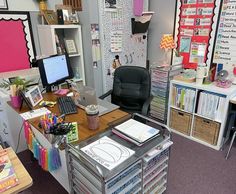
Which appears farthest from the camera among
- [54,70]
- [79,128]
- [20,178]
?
[54,70]

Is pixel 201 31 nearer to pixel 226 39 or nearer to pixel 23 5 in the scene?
pixel 226 39

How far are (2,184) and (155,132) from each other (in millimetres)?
944

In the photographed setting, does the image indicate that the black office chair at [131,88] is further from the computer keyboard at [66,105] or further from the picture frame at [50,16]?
the picture frame at [50,16]

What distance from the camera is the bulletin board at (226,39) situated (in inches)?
91.1

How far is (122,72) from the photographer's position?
2.43 m

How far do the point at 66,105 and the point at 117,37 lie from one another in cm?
133

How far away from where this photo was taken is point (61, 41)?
258 cm

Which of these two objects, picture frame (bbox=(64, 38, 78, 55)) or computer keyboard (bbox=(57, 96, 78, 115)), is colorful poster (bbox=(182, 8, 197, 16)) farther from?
computer keyboard (bbox=(57, 96, 78, 115))

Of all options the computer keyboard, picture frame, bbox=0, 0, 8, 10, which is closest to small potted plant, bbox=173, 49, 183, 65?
the computer keyboard

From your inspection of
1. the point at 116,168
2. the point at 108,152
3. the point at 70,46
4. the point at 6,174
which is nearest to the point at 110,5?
the point at 70,46

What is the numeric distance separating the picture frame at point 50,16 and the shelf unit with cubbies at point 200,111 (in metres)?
1.70

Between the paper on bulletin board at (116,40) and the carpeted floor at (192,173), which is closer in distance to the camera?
the carpeted floor at (192,173)

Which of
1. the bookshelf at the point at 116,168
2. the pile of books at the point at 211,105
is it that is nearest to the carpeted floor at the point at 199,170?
the pile of books at the point at 211,105

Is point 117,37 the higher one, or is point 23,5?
point 23,5
